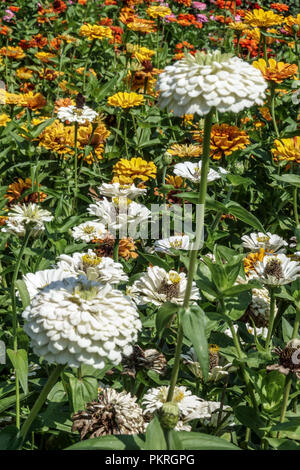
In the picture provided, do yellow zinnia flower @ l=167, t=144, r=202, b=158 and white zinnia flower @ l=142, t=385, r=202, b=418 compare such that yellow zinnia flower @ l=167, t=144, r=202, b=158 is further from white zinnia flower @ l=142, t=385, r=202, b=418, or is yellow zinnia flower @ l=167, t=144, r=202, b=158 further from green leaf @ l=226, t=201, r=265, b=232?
white zinnia flower @ l=142, t=385, r=202, b=418

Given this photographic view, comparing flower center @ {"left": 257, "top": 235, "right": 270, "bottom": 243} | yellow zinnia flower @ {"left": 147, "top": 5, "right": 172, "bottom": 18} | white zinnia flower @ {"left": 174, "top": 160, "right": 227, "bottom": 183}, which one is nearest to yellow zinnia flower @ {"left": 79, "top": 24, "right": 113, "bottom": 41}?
yellow zinnia flower @ {"left": 147, "top": 5, "right": 172, "bottom": 18}

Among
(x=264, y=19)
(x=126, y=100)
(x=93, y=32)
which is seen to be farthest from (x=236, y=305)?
(x=93, y=32)

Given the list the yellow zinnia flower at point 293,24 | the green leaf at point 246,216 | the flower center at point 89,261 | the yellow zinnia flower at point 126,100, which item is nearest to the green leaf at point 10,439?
the flower center at point 89,261

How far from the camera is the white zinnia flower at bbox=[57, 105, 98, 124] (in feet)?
7.47

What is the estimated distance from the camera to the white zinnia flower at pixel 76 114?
7.47 ft

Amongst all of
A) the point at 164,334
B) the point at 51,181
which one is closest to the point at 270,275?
the point at 164,334

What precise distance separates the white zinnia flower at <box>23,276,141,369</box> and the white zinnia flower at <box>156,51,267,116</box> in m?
0.34

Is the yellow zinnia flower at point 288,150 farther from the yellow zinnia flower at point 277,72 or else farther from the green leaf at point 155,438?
the green leaf at point 155,438

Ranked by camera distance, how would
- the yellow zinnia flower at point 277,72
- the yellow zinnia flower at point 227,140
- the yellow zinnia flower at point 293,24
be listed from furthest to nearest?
1. the yellow zinnia flower at point 293,24
2. the yellow zinnia flower at point 277,72
3. the yellow zinnia flower at point 227,140

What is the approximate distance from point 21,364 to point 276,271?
626 mm

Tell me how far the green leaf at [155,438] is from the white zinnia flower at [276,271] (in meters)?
0.51

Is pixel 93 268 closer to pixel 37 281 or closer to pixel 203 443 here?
pixel 37 281
